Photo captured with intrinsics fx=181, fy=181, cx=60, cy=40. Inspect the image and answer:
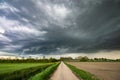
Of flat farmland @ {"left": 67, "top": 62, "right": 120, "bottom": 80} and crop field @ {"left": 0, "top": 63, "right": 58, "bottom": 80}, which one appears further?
flat farmland @ {"left": 67, "top": 62, "right": 120, "bottom": 80}

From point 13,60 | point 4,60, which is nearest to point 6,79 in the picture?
point 4,60

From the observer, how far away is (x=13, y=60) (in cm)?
13300

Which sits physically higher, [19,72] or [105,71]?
[105,71]

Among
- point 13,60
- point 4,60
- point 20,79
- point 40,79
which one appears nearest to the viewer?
point 40,79

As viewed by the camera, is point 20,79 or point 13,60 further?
point 13,60

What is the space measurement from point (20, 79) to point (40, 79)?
5168 mm

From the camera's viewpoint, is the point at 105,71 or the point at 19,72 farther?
the point at 105,71

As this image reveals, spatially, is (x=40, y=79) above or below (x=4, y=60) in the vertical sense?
below

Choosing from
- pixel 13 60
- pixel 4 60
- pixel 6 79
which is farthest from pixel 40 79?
pixel 13 60

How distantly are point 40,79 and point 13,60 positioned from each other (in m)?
115

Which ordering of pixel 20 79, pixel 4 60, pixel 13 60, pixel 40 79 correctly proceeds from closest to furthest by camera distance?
pixel 40 79, pixel 20 79, pixel 4 60, pixel 13 60

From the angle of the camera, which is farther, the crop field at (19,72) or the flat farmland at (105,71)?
the flat farmland at (105,71)

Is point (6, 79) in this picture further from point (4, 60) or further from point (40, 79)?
point (4, 60)

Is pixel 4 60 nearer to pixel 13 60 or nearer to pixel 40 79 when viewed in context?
pixel 13 60
